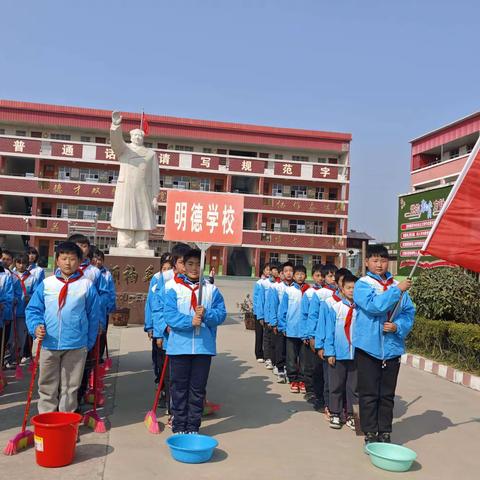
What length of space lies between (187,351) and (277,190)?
31322 mm

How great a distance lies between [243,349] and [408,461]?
16.3 ft

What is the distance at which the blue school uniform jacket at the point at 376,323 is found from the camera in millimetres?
3727

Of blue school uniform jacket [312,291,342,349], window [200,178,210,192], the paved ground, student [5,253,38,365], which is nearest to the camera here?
the paved ground

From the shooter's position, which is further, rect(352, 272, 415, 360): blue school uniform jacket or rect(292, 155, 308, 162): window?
rect(292, 155, 308, 162): window

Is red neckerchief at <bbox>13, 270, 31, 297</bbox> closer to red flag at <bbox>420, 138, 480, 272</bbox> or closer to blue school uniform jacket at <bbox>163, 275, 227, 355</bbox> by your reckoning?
blue school uniform jacket at <bbox>163, 275, 227, 355</bbox>

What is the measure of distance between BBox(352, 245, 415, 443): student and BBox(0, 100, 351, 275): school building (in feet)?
86.4

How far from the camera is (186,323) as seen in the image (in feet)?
12.4

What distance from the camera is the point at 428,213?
12938mm

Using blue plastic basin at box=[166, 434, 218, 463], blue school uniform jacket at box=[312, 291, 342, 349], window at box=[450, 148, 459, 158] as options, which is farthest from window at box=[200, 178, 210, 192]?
blue plastic basin at box=[166, 434, 218, 463]

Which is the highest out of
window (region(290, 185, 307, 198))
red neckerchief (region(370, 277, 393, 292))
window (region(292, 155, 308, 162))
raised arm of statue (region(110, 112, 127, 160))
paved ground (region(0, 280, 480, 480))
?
window (region(292, 155, 308, 162))

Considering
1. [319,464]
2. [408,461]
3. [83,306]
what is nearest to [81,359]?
[83,306]

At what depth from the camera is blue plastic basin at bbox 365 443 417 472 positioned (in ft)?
10.9

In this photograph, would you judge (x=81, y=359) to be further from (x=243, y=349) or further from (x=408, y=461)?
(x=243, y=349)

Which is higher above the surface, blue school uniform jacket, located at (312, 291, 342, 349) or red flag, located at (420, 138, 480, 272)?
red flag, located at (420, 138, 480, 272)
